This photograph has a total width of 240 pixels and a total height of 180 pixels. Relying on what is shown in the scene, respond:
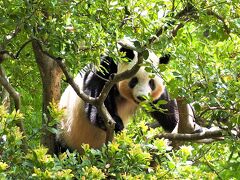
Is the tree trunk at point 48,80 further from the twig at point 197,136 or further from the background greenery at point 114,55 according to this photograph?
Result: the twig at point 197,136

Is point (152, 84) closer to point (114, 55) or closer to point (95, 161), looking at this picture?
point (114, 55)

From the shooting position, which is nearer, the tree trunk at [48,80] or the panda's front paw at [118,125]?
the tree trunk at [48,80]

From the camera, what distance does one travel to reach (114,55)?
354 cm

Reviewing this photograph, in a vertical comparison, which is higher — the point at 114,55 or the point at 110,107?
the point at 114,55

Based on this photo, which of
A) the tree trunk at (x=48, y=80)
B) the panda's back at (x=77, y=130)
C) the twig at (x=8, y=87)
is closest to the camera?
the twig at (x=8, y=87)

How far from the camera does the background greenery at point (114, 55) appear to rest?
113 inches

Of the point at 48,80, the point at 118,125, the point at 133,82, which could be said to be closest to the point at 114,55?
the point at 48,80

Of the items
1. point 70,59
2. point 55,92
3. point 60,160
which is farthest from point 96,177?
point 55,92

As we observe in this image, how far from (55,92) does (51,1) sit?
5.94 feet

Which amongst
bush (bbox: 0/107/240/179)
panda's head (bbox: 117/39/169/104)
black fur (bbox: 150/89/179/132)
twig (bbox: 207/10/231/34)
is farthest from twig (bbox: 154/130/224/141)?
black fur (bbox: 150/89/179/132)

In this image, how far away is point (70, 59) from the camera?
10.7ft

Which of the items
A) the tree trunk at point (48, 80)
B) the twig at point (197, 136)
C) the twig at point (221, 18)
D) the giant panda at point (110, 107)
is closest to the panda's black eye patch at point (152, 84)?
the giant panda at point (110, 107)

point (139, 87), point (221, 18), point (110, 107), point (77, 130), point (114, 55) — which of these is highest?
point (221, 18)

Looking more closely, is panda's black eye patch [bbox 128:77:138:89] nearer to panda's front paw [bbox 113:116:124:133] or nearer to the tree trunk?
panda's front paw [bbox 113:116:124:133]
